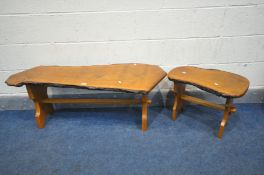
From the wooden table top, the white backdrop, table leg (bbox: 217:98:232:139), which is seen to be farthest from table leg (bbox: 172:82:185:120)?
table leg (bbox: 217:98:232:139)

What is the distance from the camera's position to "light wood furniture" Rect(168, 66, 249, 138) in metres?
1.65

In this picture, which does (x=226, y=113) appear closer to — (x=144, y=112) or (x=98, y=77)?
(x=144, y=112)

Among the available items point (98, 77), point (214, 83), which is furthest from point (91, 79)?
point (214, 83)

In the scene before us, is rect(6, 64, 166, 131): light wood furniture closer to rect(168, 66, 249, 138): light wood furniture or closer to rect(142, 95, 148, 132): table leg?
rect(142, 95, 148, 132): table leg

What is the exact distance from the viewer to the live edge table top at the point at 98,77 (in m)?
1.71

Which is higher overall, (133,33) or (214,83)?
(133,33)

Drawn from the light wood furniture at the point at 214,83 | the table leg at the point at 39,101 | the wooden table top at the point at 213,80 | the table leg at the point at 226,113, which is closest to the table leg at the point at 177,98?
the light wood furniture at the point at 214,83

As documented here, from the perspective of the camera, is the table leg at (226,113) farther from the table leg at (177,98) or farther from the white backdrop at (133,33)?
the white backdrop at (133,33)

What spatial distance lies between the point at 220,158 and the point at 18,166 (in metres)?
1.51

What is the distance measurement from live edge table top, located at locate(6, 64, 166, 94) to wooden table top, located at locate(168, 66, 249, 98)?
174 mm

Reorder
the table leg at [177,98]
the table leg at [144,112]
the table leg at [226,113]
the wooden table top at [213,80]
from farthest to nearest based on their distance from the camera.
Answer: the table leg at [177,98] < the table leg at [144,112] < the table leg at [226,113] < the wooden table top at [213,80]

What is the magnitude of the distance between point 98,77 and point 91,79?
6 centimetres

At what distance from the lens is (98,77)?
184 centimetres

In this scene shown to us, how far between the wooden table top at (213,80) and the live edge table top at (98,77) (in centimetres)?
17
